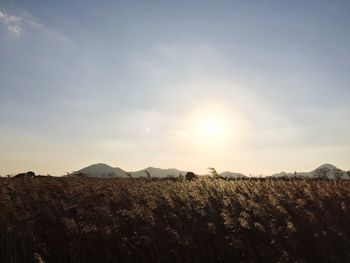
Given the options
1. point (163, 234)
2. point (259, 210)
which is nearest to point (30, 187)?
point (163, 234)

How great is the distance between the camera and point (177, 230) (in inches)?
343

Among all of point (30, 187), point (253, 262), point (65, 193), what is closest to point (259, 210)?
point (253, 262)

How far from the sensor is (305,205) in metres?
10.0

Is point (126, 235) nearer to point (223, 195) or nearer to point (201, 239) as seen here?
point (201, 239)

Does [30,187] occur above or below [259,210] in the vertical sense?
above

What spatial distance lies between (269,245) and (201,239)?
1.25 metres

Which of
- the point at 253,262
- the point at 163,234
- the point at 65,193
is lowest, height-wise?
the point at 253,262

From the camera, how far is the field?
828 cm

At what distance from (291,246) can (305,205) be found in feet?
6.89

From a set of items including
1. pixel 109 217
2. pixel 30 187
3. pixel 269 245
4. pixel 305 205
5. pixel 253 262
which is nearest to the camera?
pixel 253 262

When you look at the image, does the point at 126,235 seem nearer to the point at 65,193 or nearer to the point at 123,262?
the point at 123,262

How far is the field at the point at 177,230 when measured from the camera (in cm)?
828

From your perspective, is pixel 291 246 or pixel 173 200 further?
pixel 173 200

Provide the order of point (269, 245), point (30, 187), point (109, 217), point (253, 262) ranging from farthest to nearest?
point (30, 187)
point (109, 217)
point (269, 245)
point (253, 262)
